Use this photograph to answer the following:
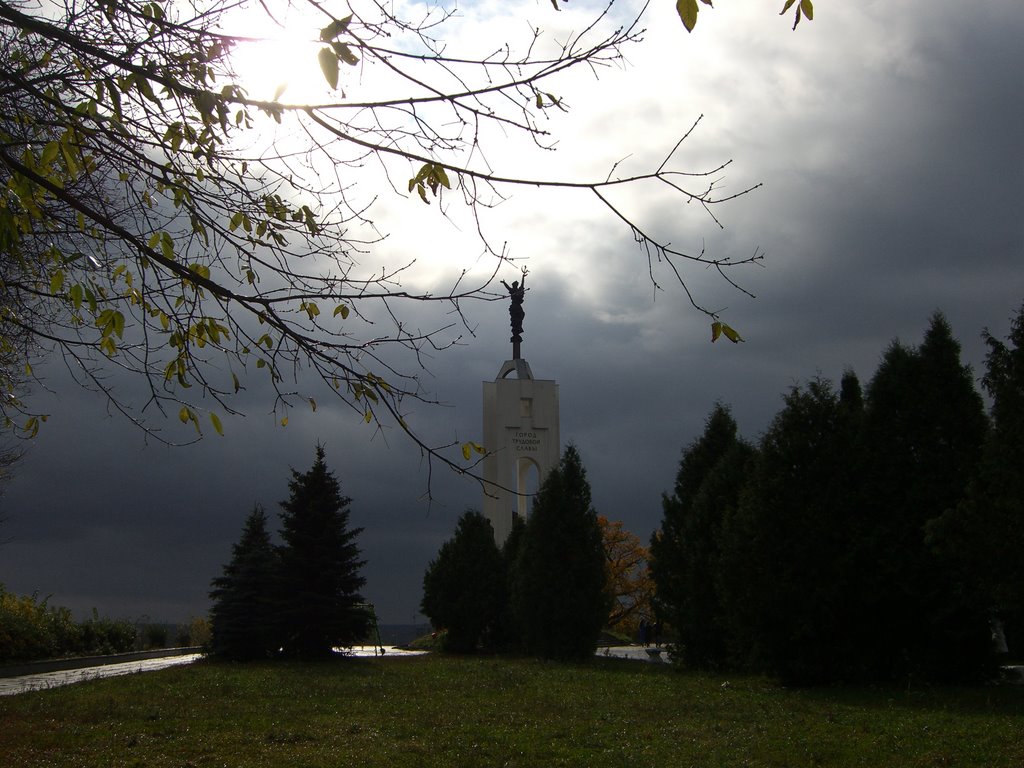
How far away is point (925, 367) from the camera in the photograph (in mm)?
13578

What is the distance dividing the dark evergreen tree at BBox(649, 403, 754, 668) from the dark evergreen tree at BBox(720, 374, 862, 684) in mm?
1324

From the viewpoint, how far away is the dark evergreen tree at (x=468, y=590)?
22578mm

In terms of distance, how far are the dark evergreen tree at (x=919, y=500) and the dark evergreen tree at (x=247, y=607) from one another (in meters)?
12.2

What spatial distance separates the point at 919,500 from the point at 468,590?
12.3 metres

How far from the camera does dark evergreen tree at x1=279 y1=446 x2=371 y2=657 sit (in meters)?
19.8

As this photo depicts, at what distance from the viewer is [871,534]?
517 inches

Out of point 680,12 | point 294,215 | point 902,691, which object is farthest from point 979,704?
point 680,12

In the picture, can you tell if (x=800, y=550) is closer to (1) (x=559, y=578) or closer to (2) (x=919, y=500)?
(2) (x=919, y=500)

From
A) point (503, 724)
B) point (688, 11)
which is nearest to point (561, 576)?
point (503, 724)

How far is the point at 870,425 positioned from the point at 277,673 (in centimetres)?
1011

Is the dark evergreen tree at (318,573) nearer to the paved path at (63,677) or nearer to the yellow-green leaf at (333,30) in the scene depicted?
the paved path at (63,677)

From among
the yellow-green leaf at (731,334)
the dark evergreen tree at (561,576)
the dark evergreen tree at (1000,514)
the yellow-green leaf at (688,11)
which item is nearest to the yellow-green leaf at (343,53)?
the yellow-green leaf at (688,11)

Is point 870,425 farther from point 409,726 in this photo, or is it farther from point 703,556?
point 409,726

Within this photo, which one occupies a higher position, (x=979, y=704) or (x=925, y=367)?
(x=925, y=367)
